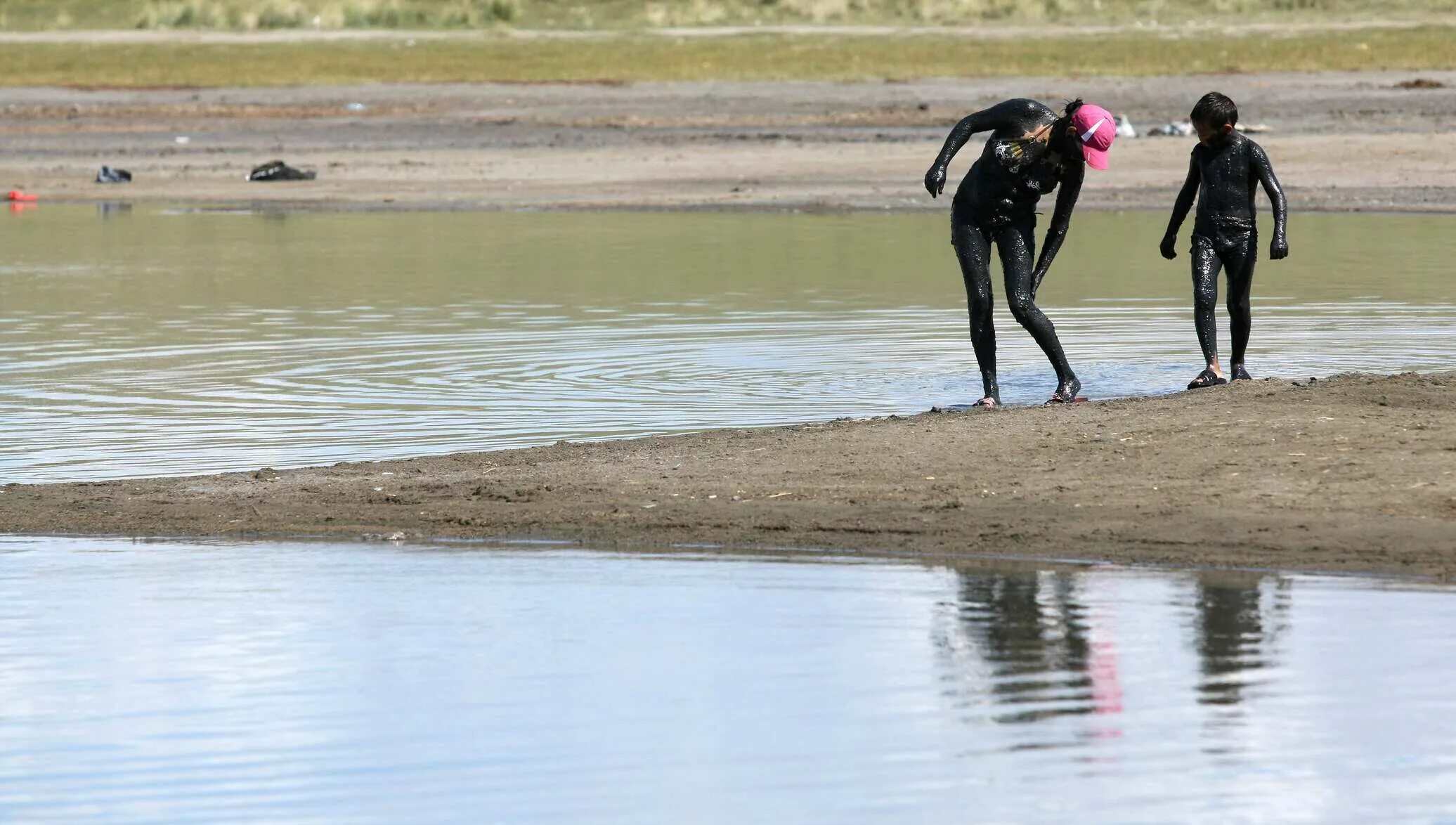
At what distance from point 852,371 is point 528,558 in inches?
211

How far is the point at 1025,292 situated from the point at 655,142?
2334 centimetres

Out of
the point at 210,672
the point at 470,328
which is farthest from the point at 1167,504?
the point at 470,328

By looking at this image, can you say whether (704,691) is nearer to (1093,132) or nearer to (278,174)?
(1093,132)

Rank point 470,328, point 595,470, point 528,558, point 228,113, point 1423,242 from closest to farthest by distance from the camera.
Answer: point 528,558 < point 595,470 < point 470,328 < point 1423,242 < point 228,113

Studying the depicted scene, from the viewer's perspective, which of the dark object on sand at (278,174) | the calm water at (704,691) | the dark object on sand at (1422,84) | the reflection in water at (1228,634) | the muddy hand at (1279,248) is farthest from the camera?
the dark object on sand at (1422,84)

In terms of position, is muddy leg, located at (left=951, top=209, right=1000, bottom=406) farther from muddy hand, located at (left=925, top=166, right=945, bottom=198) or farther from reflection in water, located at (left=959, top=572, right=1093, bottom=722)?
reflection in water, located at (left=959, top=572, right=1093, bottom=722)

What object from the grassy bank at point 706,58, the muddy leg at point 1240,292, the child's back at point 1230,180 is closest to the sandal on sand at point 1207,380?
the muddy leg at point 1240,292

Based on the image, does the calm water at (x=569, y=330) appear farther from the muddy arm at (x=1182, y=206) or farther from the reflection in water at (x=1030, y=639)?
the reflection in water at (x=1030, y=639)

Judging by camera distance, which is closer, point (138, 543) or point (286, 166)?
point (138, 543)

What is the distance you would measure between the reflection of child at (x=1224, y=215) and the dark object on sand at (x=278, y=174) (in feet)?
66.8

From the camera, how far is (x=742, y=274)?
63.7 ft

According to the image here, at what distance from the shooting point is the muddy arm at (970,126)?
11023 mm

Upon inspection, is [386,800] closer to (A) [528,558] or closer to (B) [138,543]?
(A) [528,558]

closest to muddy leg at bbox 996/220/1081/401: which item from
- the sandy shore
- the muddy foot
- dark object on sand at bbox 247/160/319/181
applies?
the muddy foot
